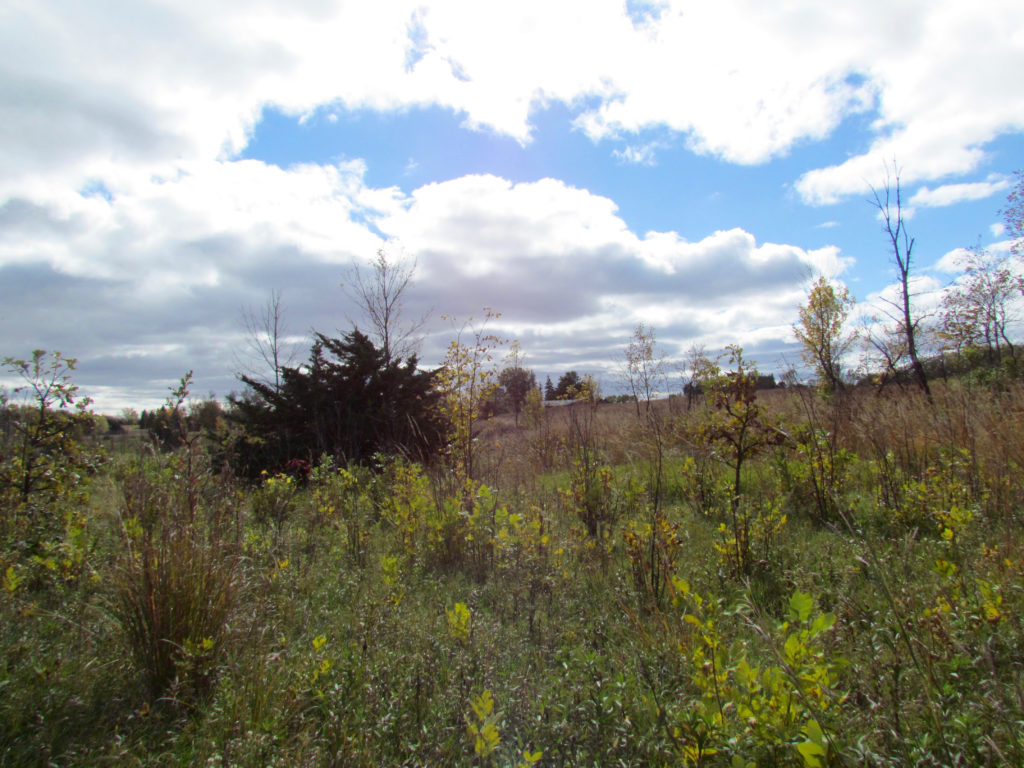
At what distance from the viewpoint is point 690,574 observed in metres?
3.63

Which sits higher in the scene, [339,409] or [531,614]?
[339,409]

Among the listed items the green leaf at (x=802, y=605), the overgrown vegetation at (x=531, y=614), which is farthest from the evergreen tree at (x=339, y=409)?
the green leaf at (x=802, y=605)

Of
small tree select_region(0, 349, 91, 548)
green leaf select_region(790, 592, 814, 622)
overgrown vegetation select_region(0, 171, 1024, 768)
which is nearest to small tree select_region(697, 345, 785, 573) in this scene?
overgrown vegetation select_region(0, 171, 1024, 768)

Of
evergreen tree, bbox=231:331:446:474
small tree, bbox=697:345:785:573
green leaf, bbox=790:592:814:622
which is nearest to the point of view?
green leaf, bbox=790:592:814:622

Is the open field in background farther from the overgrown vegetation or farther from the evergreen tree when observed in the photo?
the evergreen tree

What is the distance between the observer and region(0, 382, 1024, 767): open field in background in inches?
69.3

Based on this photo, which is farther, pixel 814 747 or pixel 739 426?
pixel 739 426

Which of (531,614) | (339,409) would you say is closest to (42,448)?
(531,614)

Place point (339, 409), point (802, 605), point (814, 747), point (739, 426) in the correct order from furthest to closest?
point (339, 409) < point (739, 426) < point (802, 605) < point (814, 747)

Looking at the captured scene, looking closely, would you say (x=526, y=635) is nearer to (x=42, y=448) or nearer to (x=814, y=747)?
(x=814, y=747)

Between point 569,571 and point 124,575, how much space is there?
2.66 meters

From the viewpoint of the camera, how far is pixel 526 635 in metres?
2.89

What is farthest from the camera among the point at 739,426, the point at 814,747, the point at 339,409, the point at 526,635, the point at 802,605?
the point at 339,409

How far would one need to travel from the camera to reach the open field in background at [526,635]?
1761mm
